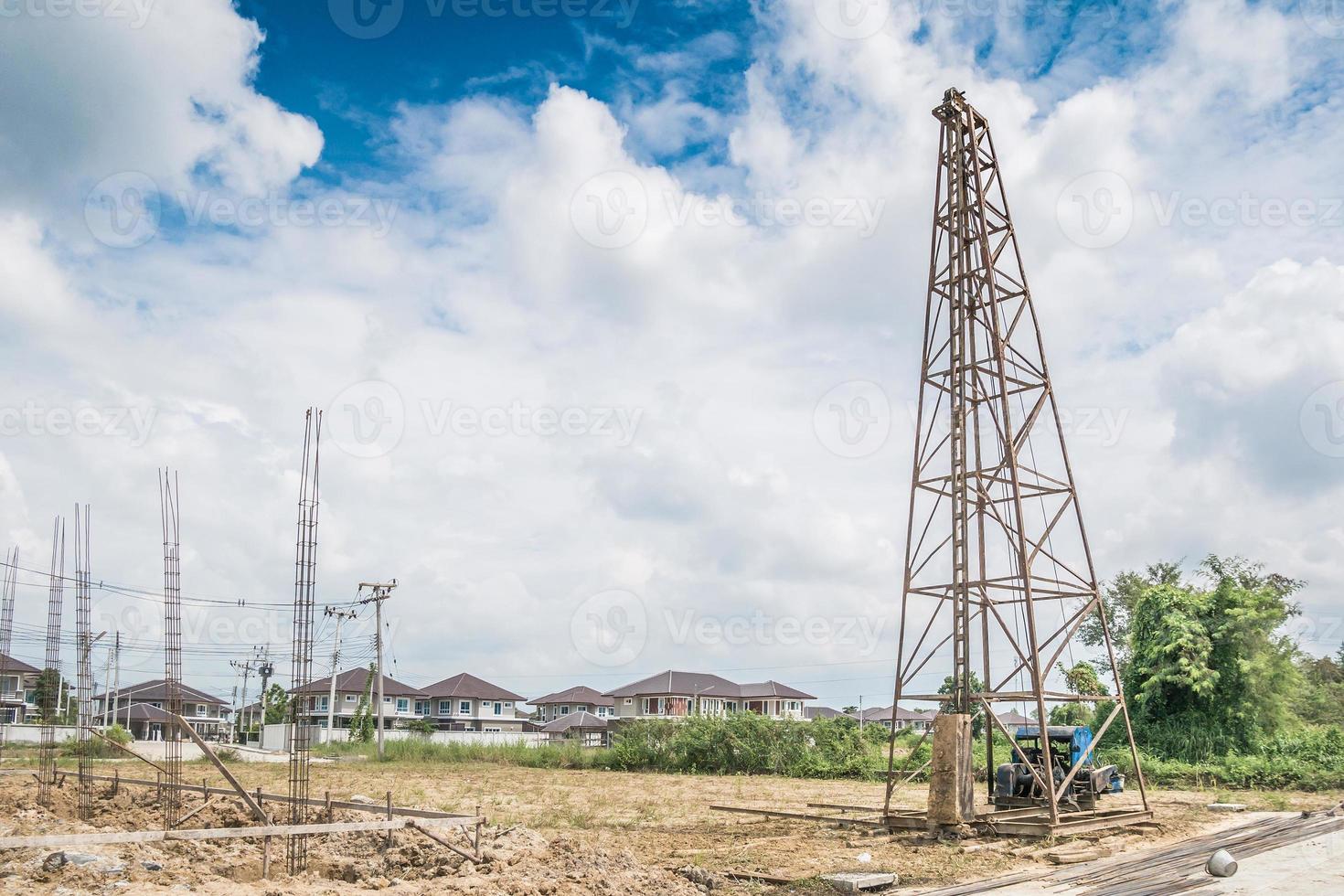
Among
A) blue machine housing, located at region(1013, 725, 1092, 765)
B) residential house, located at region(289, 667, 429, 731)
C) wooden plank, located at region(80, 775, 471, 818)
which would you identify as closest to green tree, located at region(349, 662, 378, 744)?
residential house, located at region(289, 667, 429, 731)

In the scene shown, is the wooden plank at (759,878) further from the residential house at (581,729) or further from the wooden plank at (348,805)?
the residential house at (581,729)

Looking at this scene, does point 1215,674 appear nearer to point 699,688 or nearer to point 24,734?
point 699,688

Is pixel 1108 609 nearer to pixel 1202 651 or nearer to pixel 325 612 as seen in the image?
pixel 1202 651

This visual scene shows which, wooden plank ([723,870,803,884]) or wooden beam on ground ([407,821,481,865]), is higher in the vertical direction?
wooden beam on ground ([407,821,481,865])

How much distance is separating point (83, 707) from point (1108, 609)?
46.8 meters

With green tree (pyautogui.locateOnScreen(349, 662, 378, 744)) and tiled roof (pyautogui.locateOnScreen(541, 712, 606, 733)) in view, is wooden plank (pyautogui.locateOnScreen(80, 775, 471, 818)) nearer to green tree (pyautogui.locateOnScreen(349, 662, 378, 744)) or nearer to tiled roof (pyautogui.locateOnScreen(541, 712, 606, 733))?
green tree (pyautogui.locateOnScreen(349, 662, 378, 744))

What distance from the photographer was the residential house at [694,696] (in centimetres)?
6397

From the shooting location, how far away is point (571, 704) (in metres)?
74.5

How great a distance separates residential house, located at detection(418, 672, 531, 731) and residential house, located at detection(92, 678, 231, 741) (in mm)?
14639

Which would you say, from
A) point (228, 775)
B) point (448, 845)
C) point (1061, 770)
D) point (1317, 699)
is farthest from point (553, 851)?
point (1317, 699)

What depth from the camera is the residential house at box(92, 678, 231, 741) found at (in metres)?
72.0

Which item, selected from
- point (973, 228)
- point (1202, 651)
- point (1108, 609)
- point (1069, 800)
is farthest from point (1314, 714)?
point (973, 228)

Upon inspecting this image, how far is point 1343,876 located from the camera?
11695 millimetres

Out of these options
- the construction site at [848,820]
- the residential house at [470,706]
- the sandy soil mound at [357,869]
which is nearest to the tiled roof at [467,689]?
the residential house at [470,706]
